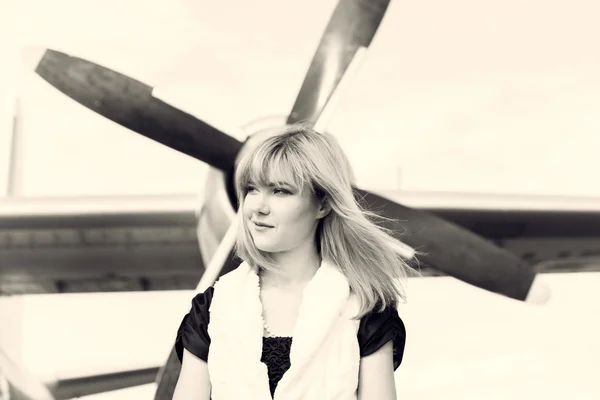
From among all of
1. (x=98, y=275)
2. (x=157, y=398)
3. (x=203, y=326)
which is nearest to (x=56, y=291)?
(x=98, y=275)

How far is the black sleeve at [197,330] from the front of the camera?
5.01 ft

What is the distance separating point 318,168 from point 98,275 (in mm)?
8157

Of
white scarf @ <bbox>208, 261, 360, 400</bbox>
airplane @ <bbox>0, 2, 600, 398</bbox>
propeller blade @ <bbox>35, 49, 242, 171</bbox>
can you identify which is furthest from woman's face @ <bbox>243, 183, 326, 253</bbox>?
propeller blade @ <bbox>35, 49, 242, 171</bbox>

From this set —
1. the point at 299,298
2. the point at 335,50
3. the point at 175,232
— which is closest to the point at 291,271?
the point at 299,298

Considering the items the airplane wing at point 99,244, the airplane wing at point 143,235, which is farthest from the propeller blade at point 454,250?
the airplane wing at point 99,244

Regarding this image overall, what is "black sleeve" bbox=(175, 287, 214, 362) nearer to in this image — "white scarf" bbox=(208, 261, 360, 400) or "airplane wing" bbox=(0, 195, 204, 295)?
"white scarf" bbox=(208, 261, 360, 400)

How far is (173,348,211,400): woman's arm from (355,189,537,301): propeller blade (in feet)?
15.3

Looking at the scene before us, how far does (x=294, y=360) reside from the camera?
1412mm

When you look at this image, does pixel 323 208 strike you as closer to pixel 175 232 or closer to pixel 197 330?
pixel 197 330

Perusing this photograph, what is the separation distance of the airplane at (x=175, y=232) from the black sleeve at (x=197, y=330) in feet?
13.3

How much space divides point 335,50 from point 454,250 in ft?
7.53

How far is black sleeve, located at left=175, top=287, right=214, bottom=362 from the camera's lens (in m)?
1.53

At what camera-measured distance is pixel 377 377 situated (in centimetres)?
147

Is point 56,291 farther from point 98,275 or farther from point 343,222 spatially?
point 343,222
